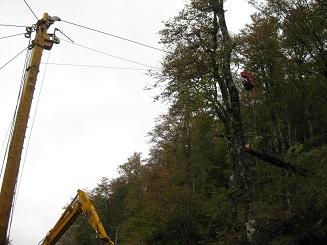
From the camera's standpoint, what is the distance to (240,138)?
1600 centimetres

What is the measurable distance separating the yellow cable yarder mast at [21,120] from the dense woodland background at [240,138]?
7.35m

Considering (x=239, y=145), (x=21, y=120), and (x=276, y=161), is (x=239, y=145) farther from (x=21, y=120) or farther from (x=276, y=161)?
(x=21, y=120)

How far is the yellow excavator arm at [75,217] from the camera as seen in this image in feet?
58.5

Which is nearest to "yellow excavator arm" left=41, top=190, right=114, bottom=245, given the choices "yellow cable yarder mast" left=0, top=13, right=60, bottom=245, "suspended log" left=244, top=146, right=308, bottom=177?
"suspended log" left=244, top=146, right=308, bottom=177

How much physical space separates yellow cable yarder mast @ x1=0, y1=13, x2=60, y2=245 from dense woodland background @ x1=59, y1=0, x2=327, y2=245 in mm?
7349

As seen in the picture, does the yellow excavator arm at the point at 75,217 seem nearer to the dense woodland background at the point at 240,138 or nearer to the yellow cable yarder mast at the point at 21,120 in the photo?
the dense woodland background at the point at 240,138

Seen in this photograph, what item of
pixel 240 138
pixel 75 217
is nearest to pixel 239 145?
pixel 240 138

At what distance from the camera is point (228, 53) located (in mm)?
18047

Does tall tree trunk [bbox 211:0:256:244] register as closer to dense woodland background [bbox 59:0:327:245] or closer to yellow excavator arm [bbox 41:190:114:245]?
dense woodland background [bbox 59:0:327:245]

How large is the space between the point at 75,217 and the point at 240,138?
748cm

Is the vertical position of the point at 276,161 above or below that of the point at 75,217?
below

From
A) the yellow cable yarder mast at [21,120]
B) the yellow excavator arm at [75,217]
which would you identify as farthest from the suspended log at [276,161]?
the yellow excavator arm at [75,217]

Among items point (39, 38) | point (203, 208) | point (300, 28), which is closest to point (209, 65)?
A: point (300, 28)

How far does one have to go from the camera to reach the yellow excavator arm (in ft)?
58.5
